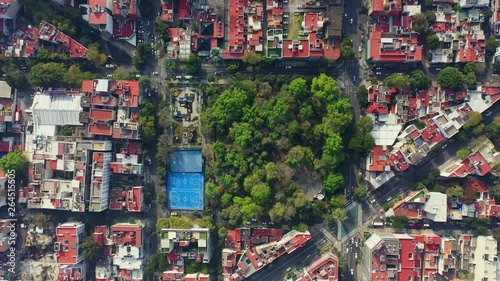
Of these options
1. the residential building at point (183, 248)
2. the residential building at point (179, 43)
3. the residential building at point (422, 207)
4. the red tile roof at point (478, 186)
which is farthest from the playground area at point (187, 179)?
the red tile roof at point (478, 186)

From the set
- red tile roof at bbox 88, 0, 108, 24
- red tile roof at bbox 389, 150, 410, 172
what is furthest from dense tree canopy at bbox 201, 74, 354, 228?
red tile roof at bbox 88, 0, 108, 24

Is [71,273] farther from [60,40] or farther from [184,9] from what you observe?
[184,9]

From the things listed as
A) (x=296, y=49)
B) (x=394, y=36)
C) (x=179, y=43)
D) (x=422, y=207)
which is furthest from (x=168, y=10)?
(x=422, y=207)

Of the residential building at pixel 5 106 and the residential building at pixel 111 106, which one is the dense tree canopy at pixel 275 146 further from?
the residential building at pixel 5 106

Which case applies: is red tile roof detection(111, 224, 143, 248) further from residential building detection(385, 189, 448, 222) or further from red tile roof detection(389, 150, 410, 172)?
red tile roof detection(389, 150, 410, 172)

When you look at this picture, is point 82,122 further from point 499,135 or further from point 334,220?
point 499,135

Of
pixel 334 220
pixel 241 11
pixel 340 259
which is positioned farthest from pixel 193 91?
pixel 340 259

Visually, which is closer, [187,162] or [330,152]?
[330,152]

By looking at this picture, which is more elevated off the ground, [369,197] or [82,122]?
[82,122]

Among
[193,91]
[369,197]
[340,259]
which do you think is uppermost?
[193,91]
